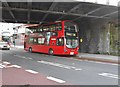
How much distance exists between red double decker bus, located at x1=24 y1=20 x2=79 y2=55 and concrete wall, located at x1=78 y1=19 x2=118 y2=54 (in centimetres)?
557

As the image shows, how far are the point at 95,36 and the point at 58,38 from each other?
→ 760 cm

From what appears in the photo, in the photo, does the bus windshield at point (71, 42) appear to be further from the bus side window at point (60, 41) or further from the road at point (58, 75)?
the road at point (58, 75)

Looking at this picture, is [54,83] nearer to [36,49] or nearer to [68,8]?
[68,8]

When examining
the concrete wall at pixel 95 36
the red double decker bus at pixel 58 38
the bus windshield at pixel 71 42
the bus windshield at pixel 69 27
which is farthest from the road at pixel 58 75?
the concrete wall at pixel 95 36

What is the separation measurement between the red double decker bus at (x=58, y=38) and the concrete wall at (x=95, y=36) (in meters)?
5.57

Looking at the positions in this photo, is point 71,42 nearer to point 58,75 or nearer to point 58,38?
point 58,38

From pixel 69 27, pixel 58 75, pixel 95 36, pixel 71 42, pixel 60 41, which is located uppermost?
pixel 69 27

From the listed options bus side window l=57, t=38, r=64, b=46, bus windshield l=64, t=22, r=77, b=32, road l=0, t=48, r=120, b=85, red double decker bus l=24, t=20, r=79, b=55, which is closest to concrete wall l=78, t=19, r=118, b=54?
red double decker bus l=24, t=20, r=79, b=55

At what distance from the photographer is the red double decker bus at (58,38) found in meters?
27.7

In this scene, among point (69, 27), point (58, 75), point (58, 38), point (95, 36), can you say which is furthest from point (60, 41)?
point (58, 75)

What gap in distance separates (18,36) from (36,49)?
50171mm

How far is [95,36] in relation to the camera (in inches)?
1341

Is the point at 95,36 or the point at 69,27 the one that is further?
the point at 95,36

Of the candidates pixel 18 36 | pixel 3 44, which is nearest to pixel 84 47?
pixel 3 44
